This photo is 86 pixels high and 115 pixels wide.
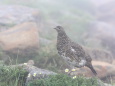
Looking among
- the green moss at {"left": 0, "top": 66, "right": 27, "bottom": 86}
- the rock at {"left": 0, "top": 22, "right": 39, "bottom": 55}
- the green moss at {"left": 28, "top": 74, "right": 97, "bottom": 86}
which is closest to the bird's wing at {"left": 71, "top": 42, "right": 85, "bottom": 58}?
the green moss at {"left": 28, "top": 74, "right": 97, "bottom": 86}

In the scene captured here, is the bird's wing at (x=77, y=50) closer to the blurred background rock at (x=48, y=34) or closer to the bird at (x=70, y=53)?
the bird at (x=70, y=53)

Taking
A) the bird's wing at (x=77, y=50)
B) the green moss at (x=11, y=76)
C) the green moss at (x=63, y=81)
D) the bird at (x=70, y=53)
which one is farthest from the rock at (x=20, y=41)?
the green moss at (x=63, y=81)

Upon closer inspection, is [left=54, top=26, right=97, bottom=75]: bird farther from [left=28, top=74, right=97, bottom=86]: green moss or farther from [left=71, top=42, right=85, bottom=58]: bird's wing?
[left=28, top=74, right=97, bottom=86]: green moss

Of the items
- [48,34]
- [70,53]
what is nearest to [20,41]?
[70,53]

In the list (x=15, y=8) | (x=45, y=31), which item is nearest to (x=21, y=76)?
(x=45, y=31)

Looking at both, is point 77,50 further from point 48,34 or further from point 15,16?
point 15,16

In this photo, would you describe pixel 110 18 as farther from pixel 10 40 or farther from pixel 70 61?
pixel 70 61
